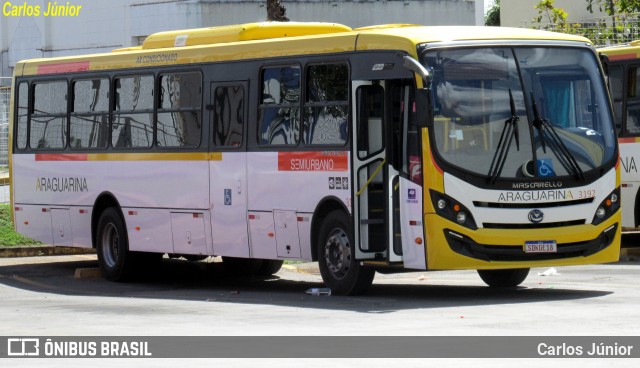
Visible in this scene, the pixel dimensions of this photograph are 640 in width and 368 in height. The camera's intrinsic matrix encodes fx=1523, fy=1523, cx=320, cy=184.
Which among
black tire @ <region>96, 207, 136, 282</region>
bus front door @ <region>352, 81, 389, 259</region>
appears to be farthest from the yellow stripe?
bus front door @ <region>352, 81, 389, 259</region>

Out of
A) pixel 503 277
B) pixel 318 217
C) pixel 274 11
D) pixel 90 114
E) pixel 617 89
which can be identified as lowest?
pixel 503 277

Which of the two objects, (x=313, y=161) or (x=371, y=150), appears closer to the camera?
(x=371, y=150)

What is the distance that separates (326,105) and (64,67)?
6635 mm

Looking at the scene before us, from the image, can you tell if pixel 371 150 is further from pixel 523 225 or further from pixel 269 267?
pixel 269 267

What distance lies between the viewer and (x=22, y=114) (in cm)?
2356

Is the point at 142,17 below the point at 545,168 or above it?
above

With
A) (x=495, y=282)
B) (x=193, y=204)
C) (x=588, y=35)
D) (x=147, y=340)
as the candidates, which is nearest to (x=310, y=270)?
(x=193, y=204)

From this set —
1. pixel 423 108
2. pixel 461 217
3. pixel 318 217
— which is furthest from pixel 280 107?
pixel 461 217

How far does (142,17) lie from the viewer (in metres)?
47.3

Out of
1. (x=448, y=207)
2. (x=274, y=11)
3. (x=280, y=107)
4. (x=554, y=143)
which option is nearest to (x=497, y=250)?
(x=448, y=207)

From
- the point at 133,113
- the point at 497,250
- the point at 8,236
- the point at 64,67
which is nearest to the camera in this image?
the point at 497,250

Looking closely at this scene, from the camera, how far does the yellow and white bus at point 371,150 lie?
1603 centimetres

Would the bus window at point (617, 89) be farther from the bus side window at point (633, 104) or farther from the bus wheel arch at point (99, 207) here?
the bus wheel arch at point (99, 207)

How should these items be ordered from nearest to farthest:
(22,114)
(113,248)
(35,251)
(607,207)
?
(607,207)
(113,248)
(22,114)
(35,251)
